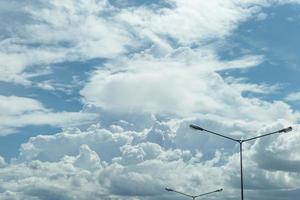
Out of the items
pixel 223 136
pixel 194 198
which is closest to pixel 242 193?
pixel 223 136

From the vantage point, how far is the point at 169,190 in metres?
102

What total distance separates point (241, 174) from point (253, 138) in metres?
4.09

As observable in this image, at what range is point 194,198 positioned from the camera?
4286 inches

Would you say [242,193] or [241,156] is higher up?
[241,156]

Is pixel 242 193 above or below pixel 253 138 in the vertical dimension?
below

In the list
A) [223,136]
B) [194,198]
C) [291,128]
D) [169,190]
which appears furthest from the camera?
[194,198]

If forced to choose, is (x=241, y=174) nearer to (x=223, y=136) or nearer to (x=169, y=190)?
(x=223, y=136)

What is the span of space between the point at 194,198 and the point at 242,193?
138ft

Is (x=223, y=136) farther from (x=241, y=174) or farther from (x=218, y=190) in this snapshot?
(x=218, y=190)

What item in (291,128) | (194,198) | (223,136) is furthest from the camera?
(194,198)

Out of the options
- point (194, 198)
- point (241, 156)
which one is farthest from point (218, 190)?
point (241, 156)

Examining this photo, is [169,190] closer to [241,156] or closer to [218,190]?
[218,190]

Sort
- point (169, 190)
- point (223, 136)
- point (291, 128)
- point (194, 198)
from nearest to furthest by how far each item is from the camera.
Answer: point (291, 128) < point (223, 136) < point (169, 190) < point (194, 198)

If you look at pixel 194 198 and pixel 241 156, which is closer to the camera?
pixel 241 156
